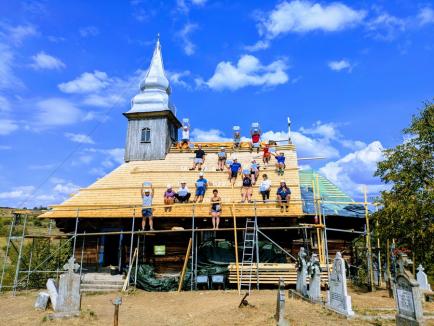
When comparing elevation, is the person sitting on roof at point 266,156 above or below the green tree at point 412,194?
above

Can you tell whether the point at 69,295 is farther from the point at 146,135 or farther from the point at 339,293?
the point at 146,135

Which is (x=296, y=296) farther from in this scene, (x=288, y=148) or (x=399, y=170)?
(x=288, y=148)

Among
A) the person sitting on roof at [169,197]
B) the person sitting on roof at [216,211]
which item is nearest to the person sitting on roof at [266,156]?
the person sitting on roof at [216,211]

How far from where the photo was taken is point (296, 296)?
517 inches

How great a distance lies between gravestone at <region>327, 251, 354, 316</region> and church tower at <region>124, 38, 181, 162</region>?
16217mm

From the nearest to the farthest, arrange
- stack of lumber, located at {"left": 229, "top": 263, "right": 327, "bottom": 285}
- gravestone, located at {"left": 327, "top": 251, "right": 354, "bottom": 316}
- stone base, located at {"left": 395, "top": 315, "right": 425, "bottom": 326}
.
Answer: stone base, located at {"left": 395, "top": 315, "right": 425, "bottom": 326} < gravestone, located at {"left": 327, "top": 251, "right": 354, "bottom": 316} < stack of lumber, located at {"left": 229, "top": 263, "right": 327, "bottom": 285}

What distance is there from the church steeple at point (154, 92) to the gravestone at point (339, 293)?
18433 millimetres

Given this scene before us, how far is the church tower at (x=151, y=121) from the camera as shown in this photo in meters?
25.8

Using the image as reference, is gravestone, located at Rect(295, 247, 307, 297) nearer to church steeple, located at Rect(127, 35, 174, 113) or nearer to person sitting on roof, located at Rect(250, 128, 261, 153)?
person sitting on roof, located at Rect(250, 128, 261, 153)

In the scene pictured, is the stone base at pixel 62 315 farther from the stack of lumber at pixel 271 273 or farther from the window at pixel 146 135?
the window at pixel 146 135

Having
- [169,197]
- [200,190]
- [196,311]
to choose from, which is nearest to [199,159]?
[200,190]

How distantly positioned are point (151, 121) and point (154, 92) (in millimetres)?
2646

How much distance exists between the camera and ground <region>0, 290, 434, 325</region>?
9602mm

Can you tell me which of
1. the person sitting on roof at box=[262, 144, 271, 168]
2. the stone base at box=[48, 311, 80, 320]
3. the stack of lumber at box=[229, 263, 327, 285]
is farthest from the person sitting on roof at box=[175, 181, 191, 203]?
the stone base at box=[48, 311, 80, 320]
